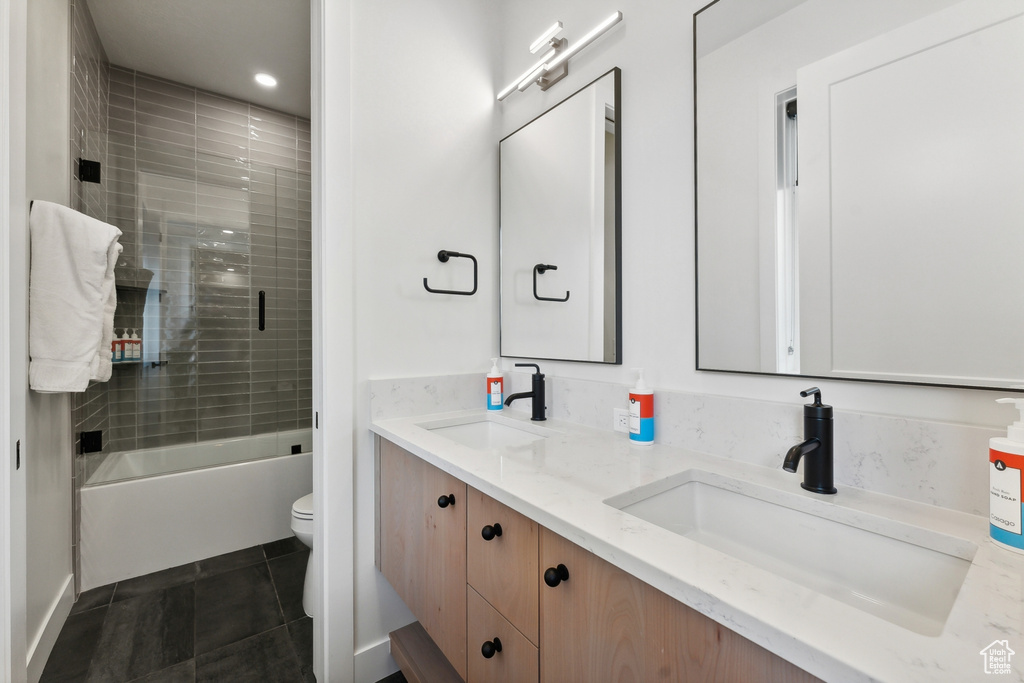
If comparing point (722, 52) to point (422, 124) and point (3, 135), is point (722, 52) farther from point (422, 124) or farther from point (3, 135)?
point (3, 135)

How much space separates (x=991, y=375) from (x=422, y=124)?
5.25ft

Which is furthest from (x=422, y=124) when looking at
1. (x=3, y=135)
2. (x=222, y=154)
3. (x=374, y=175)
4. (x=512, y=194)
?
(x=222, y=154)

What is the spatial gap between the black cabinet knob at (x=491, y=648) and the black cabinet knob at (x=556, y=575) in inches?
10.8

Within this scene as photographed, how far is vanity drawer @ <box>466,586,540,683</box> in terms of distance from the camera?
783 millimetres

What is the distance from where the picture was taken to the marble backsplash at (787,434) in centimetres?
70

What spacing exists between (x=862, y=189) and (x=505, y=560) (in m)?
0.97

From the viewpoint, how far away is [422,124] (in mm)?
1536

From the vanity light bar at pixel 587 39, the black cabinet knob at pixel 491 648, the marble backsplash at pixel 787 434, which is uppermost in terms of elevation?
the vanity light bar at pixel 587 39

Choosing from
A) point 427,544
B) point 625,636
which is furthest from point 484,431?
point 625,636

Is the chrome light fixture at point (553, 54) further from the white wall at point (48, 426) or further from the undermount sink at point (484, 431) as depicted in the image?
the white wall at point (48, 426)

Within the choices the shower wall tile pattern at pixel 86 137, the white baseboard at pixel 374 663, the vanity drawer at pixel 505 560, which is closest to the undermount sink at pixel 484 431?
the vanity drawer at pixel 505 560

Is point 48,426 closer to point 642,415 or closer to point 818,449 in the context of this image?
point 642,415

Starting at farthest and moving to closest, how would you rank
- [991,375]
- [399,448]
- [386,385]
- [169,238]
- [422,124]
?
[169,238] < [422,124] < [386,385] < [399,448] < [991,375]

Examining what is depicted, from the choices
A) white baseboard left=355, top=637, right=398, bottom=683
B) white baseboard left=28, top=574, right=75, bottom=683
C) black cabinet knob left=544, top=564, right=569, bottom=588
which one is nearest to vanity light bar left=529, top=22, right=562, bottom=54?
black cabinet knob left=544, top=564, right=569, bottom=588
